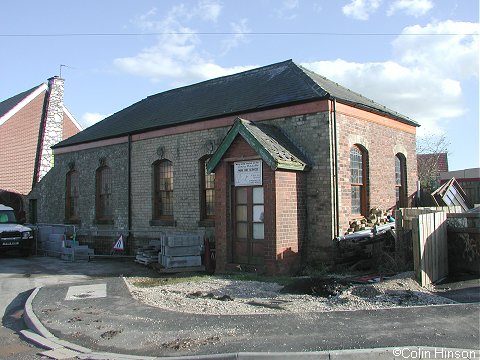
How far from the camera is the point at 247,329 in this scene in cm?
669

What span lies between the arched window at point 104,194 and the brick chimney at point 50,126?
421 inches

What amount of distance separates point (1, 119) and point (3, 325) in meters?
22.9

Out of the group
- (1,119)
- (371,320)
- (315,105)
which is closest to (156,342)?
(371,320)

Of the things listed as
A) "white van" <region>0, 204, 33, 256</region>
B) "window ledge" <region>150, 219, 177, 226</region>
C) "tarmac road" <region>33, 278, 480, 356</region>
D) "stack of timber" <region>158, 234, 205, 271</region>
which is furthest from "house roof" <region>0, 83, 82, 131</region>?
"tarmac road" <region>33, 278, 480, 356</region>

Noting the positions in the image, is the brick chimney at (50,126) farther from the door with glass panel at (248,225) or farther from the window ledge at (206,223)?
the door with glass panel at (248,225)

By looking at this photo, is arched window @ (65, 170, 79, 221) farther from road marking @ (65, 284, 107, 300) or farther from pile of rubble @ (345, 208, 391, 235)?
pile of rubble @ (345, 208, 391, 235)

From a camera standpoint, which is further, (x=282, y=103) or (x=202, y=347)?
(x=282, y=103)

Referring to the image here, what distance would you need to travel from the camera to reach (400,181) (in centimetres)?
1605

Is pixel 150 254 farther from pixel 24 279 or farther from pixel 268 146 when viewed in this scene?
pixel 268 146

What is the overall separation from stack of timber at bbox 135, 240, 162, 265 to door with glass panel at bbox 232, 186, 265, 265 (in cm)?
339

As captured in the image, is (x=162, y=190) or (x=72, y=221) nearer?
(x=162, y=190)

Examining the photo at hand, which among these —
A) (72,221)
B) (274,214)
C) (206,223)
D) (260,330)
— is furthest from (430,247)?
(72,221)

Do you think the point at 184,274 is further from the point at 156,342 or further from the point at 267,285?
the point at 156,342

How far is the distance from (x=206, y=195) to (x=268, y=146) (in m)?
4.42
